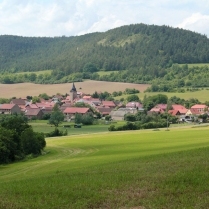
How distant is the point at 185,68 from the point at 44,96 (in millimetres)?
64542

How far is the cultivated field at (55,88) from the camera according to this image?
172m

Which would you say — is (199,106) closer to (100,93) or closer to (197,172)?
(100,93)

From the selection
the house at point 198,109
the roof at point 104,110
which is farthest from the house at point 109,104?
the house at point 198,109

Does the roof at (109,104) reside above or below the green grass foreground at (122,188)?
above

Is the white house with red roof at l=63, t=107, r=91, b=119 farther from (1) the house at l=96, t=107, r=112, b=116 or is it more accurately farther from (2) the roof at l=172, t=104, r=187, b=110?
(2) the roof at l=172, t=104, r=187, b=110

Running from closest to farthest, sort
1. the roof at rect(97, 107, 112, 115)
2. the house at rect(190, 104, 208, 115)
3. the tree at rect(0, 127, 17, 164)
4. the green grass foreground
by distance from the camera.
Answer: the green grass foreground, the tree at rect(0, 127, 17, 164), the house at rect(190, 104, 208, 115), the roof at rect(97, 107, 112, 115)

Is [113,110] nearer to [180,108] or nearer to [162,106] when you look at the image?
[162,106]

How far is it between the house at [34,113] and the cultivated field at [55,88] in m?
48.7

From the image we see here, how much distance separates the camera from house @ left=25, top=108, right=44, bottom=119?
114 meters

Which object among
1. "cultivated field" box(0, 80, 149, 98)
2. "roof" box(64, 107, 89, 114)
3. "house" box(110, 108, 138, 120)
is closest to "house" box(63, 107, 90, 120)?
"roof" box(64, 107, 89, 114)

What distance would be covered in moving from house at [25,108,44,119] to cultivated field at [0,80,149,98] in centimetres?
4867

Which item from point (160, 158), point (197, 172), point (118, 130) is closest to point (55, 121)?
point (118, 130)

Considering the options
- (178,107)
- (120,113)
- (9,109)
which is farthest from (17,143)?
(9,109)

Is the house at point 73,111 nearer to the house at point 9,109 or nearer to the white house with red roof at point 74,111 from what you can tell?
the white house with red roof at point 74,111
